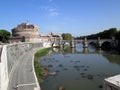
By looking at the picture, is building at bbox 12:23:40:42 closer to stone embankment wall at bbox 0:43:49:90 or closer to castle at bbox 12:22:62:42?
castle at bbox 12:22:62:42

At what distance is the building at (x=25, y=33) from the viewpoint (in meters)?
76.8

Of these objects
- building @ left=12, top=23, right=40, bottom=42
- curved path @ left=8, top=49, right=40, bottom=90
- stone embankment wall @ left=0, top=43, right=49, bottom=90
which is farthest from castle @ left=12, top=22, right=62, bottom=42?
curved path @ left=8, top=49, right=40, bottom=90

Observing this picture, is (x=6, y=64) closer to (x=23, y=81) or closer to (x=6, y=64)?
(x=6, y=64)

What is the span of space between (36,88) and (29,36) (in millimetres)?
63278

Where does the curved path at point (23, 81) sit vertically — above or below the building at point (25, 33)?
below

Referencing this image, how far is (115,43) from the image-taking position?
63.7 m

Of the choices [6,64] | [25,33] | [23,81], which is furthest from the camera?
[25,33]

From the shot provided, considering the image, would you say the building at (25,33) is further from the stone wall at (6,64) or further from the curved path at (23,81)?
the curved path at (23,81)

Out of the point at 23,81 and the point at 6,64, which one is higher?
the point at 6,64

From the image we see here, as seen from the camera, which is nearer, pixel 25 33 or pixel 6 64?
pixel 6 64

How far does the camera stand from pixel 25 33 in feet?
265

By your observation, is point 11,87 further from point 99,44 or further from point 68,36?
point 68,36

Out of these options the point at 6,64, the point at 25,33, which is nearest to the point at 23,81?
the point at 6,64

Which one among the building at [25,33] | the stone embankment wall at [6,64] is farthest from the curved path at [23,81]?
the building at [25,33]
